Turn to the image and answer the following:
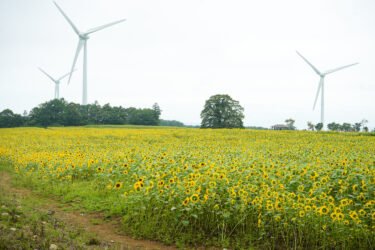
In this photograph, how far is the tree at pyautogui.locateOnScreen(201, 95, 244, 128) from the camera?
194 ft

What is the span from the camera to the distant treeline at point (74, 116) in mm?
67562

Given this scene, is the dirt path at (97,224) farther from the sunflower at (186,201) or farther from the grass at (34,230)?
the sunflower at (186,201)

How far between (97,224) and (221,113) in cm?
5335

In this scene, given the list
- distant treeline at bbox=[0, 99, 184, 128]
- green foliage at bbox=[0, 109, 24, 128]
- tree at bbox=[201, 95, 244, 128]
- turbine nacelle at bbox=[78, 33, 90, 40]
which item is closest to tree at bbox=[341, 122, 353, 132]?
tree at bbox=[201, 95, 244, 128]

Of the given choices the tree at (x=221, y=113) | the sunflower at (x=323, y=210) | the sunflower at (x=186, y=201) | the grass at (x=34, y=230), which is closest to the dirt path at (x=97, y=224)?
the grass at (x=34, y=230)

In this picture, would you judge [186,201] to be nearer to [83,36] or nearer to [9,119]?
[83,36]

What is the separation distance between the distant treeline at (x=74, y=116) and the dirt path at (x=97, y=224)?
57.9 metres

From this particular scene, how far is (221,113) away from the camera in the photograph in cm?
5966

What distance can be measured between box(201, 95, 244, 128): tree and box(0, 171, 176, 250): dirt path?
168 feet

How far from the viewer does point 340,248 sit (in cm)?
557

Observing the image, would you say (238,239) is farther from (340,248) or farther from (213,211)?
(340,248)

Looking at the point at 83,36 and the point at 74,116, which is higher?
the point at 83,36

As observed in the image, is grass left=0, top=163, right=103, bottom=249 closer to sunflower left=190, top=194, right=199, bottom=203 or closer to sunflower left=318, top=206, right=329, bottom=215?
sunflower left=190, top=194, right=199, bottom=203

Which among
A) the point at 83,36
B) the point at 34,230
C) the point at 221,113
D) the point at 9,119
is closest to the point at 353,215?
the point at 34,230
